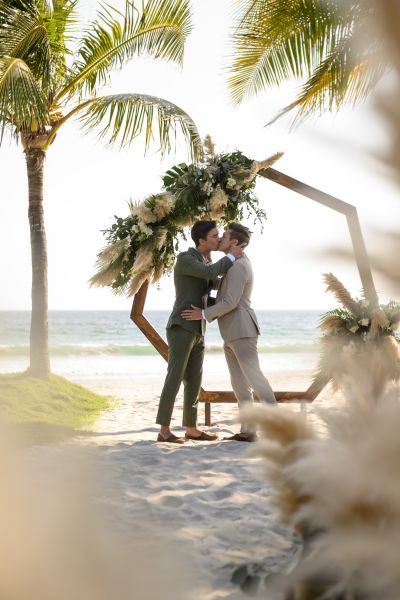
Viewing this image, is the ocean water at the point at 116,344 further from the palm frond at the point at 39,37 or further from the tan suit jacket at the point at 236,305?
the palm frond at the point at 39,37

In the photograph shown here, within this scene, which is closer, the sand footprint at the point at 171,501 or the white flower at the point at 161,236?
the sand footprint at the point at 171,501

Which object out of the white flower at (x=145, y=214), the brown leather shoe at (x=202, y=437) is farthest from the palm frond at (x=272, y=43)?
the brown leather shoe at (x=202, y=437)

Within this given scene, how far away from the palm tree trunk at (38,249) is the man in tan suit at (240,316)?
520cm

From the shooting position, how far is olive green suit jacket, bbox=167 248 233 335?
5926mm

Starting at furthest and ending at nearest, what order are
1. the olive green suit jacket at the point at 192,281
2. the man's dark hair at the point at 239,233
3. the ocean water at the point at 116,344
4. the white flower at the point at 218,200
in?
the white flower at the point at 218,200, the man's dark hair at the point at 239,233, the olive green suit jacket at the point at 192,281, the ocean water at the point at 116,344

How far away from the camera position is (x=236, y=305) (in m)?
6.02

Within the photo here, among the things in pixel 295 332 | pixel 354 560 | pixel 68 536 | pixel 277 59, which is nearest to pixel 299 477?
pixel 354 560

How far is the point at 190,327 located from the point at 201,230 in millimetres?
985

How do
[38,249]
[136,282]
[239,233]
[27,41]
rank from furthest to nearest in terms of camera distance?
[38,249] → [27,41] → [136,282] → [239,233]

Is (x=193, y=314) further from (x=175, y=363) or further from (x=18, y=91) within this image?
(x=18, y=91)

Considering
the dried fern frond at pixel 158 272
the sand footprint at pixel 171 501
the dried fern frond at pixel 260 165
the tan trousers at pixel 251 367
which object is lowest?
the sand footprint at pixel 171 501

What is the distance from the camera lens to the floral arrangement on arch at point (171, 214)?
276 inches

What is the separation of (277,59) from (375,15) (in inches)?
327

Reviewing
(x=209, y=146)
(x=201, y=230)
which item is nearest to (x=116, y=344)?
(x=209, y=146)
